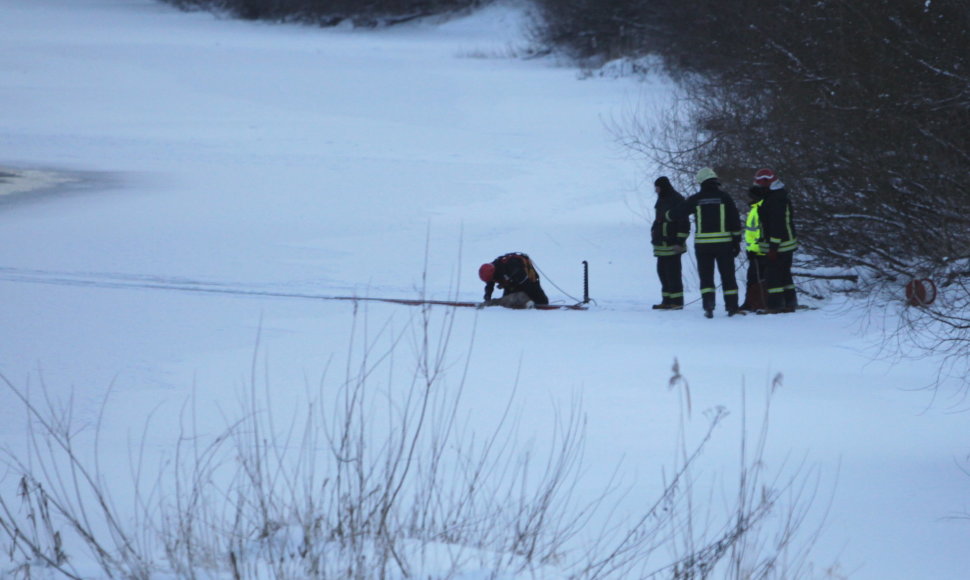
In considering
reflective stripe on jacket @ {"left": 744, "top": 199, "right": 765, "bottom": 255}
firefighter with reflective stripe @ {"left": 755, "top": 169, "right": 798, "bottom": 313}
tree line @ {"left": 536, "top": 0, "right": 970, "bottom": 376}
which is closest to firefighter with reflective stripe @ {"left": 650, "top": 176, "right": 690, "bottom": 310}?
reflective stripe on jacket @ {"left": 744, "top": 199, "right": 765, "bottom": 255}

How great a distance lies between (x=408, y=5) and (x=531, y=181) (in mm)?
40404

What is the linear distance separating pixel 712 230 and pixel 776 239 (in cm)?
59

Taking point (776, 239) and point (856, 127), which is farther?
point (856, 127)

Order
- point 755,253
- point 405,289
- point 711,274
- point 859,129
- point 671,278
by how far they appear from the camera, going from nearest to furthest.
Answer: point 711,274, point 755,253, point 671,278, point 859,129, point 405,289

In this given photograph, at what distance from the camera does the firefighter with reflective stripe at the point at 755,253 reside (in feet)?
34.6

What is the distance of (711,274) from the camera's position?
35.1 ft

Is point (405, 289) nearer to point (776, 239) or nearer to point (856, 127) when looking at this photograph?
point (776, 239)

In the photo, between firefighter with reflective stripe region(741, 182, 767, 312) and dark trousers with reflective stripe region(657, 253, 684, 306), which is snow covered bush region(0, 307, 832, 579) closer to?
dark trousers with reflective stripe region(657, 253, 684, 306)

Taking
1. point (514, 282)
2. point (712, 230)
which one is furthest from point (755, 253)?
point (514, 282)

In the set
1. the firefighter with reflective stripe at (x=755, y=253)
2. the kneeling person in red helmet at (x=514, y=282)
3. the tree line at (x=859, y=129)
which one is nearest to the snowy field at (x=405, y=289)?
the kneeling person in red helmet at (x=514, y=282)

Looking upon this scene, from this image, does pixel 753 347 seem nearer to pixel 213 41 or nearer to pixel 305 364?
pixel 305 364

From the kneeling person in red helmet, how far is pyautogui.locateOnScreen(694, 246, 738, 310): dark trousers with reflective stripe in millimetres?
1678

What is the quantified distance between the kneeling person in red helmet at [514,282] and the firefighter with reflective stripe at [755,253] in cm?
208

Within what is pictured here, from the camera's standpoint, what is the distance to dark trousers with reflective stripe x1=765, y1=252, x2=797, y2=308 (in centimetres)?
1071
